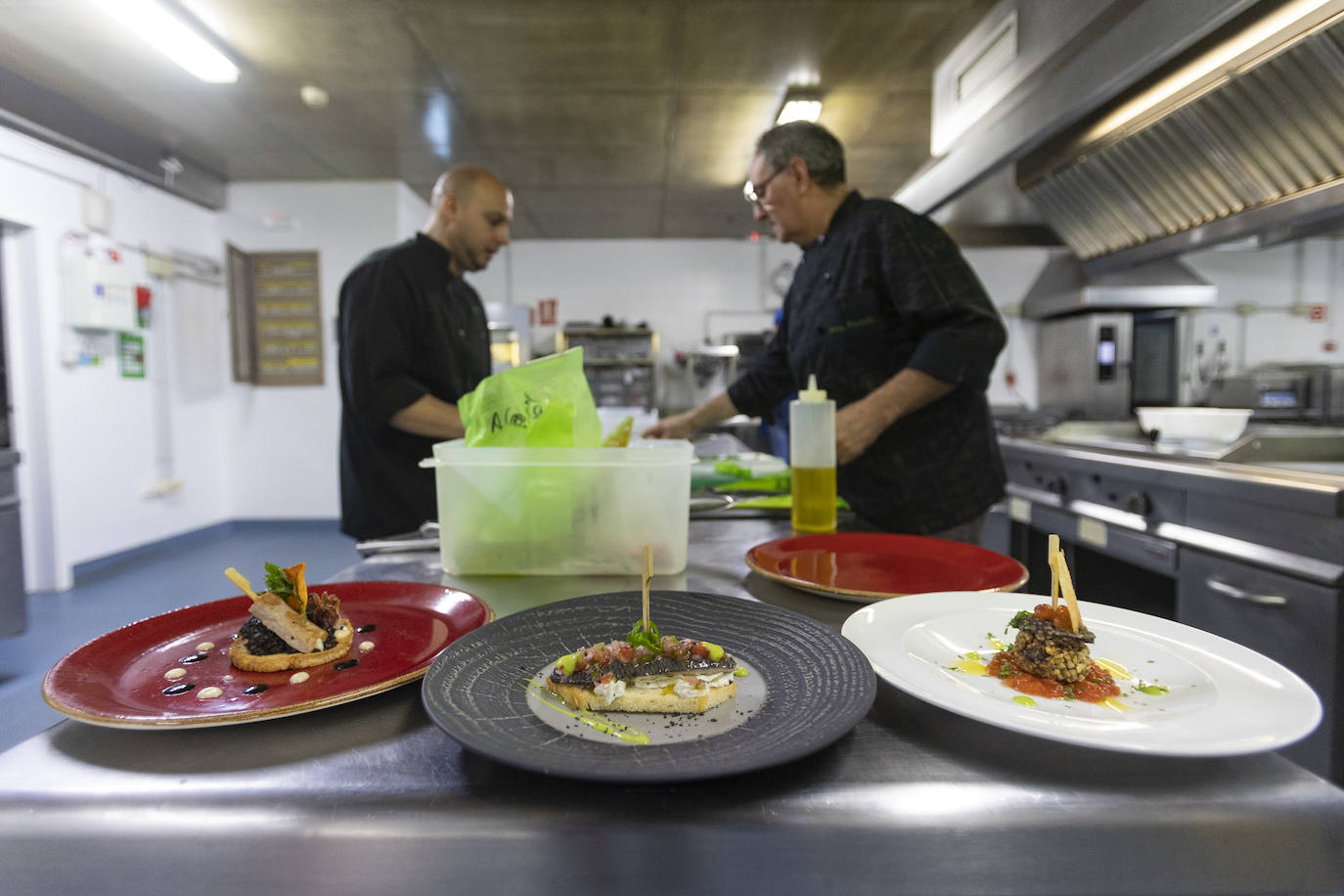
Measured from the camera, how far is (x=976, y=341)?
4.73 feet

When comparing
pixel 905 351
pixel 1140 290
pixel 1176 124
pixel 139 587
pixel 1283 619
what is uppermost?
pixel 1176 124

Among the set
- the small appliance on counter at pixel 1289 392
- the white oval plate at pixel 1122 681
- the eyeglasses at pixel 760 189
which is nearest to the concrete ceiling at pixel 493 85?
the eyeglasses at pixel 760 189

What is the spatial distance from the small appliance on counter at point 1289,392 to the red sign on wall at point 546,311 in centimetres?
550

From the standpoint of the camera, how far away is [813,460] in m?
1.20

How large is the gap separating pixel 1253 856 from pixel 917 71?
13.3 feet

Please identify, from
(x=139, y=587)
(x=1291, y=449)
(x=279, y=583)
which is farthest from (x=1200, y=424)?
(x=139, y=587)

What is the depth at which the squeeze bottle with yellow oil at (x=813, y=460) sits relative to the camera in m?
1.15

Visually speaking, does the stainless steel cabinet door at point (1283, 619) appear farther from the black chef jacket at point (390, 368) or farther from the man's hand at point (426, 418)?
the black chef jacket at point (390, 368)

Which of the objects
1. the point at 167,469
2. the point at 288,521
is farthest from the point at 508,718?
the point at 288,521

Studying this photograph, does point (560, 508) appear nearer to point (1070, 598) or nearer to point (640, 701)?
point (640, 701)

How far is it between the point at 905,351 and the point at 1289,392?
142 inches

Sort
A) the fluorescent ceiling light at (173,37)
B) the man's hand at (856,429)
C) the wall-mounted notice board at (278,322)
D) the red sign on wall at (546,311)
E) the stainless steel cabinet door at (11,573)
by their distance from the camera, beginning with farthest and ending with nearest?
the red sign on wall at (546,311) < the wall-mounted notice board at (278,322) < the fluorescent ceiling light at (173,37) < the stainless steel cabinet door at (11,573) < the man's hand at (856,429)

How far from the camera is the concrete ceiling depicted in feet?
10.3

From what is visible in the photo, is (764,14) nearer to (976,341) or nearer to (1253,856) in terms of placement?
(976,341)
